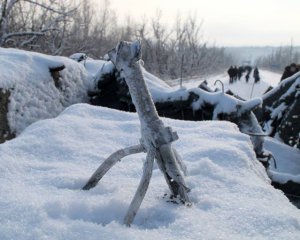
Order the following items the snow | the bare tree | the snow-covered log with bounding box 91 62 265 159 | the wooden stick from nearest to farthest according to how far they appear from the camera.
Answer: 1. the wooden stick
2. the snow-covered log with bounding box 91 62 265 159
3. the snow
4. the bare tree

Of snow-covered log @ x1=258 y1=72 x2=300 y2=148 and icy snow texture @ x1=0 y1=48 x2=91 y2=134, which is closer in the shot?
icy snow texture @ x1=0 y1=48 x2=91 y2=134

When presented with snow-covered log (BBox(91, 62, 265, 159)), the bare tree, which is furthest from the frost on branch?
the bare tree

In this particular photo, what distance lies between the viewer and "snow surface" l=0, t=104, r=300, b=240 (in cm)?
182

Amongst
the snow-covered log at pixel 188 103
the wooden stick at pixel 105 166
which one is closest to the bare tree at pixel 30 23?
the snow-covered log at pixel 188 103

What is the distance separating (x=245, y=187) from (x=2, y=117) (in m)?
3.49

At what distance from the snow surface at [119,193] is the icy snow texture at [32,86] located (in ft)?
6.49

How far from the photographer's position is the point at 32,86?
18.2 feet

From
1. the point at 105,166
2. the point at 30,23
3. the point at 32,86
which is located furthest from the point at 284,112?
the point at 30,23

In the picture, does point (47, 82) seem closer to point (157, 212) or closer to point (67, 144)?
point (67, 144)

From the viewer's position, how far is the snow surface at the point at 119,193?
1.82m

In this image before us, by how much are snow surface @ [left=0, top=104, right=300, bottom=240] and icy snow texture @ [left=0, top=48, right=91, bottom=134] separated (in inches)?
77.8

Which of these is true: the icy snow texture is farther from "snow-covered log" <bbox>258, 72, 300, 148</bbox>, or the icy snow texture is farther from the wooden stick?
"snow-covered log" <bbox>258, 72, 300, 148</bbox>

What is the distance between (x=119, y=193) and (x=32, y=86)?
12.2ft

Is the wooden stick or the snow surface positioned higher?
the wooden stick
